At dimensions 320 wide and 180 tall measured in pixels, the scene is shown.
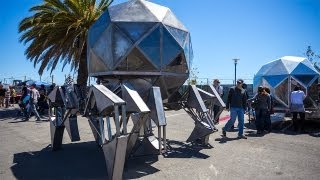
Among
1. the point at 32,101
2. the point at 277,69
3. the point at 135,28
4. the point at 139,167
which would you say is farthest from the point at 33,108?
the point at 277,69

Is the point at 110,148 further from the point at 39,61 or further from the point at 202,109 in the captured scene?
the point at 39,61

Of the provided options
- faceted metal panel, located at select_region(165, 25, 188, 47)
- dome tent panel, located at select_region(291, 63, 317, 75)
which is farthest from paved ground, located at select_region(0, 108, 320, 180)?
dome tent panel, located at select_region(291, 63, 317, 75)

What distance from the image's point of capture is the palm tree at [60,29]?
17953 mm

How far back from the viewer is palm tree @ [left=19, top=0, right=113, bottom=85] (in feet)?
58.9

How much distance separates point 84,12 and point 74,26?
3.52 feet

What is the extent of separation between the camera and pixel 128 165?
7.02 m

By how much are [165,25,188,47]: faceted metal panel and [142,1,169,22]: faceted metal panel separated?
1.04 ft

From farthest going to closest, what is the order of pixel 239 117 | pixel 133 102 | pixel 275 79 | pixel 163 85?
pixel 275 79
pixel 239 117
pixel 163 85
pixel 133 102

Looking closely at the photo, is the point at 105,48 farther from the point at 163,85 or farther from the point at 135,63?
the point at 163,85

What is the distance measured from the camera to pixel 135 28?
7.29 meters

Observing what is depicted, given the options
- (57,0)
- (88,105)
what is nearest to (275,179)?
(88,105)

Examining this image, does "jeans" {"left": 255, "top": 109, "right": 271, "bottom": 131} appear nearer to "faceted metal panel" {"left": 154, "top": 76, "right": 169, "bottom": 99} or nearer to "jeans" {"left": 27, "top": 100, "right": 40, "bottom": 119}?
"faceted metal panel" {"left": 154, "top": 76, "right": 169, "bottom": 99}

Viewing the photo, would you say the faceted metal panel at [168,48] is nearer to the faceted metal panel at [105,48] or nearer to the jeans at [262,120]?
the faceted metal panel at [105,48]

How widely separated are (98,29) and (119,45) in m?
1.01
